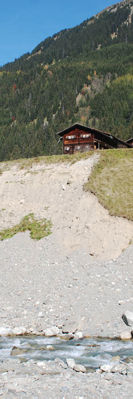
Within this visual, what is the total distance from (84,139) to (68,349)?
52.1 m

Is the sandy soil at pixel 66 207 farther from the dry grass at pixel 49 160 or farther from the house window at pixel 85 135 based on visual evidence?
the house window at pixel 85 135

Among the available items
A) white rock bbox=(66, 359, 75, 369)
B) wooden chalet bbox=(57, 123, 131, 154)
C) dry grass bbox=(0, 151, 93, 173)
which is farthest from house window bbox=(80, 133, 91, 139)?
white rock bbox=(66, 359, 75, 369)

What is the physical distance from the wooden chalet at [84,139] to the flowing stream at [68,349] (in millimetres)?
49179

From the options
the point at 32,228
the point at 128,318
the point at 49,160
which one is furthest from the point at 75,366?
the point at 49,160

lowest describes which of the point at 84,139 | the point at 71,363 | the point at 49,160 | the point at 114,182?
the point at 71,363

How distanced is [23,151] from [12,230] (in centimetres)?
12516

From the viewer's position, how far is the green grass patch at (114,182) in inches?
1083

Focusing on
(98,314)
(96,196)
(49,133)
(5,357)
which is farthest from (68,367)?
(49,133)

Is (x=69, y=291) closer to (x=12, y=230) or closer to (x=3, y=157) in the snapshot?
(x=12, y=230)

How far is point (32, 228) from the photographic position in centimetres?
2923

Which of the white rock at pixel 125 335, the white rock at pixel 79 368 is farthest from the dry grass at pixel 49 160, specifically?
the white rock at pixel 79 368

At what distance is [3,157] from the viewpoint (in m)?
155

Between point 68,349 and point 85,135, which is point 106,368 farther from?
point 85,135

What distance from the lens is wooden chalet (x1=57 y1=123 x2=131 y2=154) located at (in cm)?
6176
